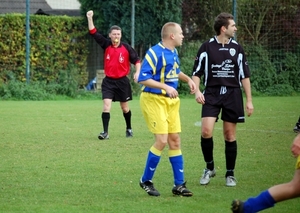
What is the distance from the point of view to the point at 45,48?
83.8ft

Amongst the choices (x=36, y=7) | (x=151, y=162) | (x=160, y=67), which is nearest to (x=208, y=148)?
(x=151, y=162)

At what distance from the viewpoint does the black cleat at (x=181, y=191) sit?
25.8ft

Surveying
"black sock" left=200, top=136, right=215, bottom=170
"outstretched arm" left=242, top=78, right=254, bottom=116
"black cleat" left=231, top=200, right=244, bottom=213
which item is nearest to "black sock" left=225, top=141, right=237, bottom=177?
"black sock" left=200, top=136, right=215, bottom=170

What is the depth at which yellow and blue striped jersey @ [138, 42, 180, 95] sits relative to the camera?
26.2ft

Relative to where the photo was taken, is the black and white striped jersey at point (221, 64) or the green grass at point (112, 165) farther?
the black and white striped jersey at point (221, 64)

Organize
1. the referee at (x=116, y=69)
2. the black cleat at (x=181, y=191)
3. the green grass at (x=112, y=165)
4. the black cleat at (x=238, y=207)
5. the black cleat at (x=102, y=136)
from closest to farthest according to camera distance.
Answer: the black cleat at (x=238, y=207) < the green grass at (x=112, y=165) < the black cleat at (x=181, y=191) < the black cleat at (x=102, y=136) < the referee at (x=116, y=69)

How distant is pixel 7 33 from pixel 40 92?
2.43 m

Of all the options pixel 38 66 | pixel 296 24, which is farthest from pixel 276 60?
pixel 38 66

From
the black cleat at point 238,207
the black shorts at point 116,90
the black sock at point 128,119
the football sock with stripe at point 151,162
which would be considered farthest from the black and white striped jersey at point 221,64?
the black shorts at point 116,90

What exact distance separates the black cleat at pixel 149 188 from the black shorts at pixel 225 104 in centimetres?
120

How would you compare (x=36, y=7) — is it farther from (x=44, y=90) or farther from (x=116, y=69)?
(x=116, y=69)

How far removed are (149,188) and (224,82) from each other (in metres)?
1.63

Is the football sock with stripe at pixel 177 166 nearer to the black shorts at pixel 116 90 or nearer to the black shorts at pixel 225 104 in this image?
the black shorts at pixel 225 104

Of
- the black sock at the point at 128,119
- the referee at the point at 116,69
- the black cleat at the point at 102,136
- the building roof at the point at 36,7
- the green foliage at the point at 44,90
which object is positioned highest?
the building roof at the point at 36,7
